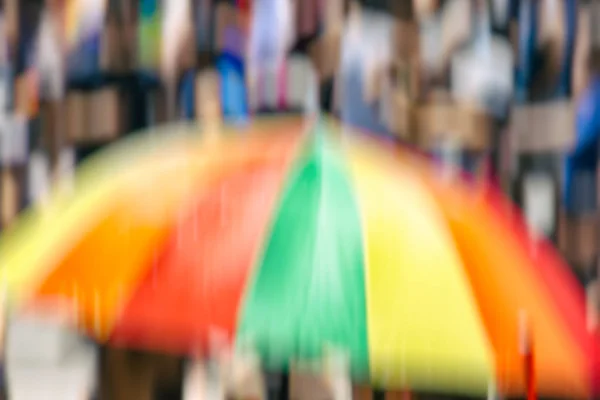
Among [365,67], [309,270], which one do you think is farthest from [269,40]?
[309,270]

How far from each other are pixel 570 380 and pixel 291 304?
1.03 ft

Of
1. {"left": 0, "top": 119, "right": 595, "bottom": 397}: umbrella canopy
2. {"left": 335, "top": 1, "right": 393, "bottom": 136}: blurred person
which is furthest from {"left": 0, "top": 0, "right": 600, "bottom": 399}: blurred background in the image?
{"left": 0, "top": 119, "right": 595, "bottom": 397}: umbrella canopy

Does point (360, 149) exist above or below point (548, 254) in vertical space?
above

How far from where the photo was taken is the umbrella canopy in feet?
2.32

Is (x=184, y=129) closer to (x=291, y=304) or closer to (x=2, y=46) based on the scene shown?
(x=2, y=46)

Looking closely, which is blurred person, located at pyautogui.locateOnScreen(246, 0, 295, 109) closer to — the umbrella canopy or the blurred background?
the blurred background

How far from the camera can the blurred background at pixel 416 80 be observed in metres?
1.11

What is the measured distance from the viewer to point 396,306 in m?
0.72

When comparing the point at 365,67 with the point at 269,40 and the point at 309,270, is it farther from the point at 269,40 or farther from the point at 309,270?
the point at 309,270

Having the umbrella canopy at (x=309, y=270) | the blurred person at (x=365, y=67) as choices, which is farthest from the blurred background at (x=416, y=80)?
the umbrella canopy at (x=309, y=270)

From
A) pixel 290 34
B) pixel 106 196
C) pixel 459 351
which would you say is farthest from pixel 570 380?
pixel 290 34

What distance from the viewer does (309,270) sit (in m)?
0.72

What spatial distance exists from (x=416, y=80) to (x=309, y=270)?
1.64 feet

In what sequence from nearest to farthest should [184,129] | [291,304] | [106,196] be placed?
[291,304] → [106,196] → [184,129]
